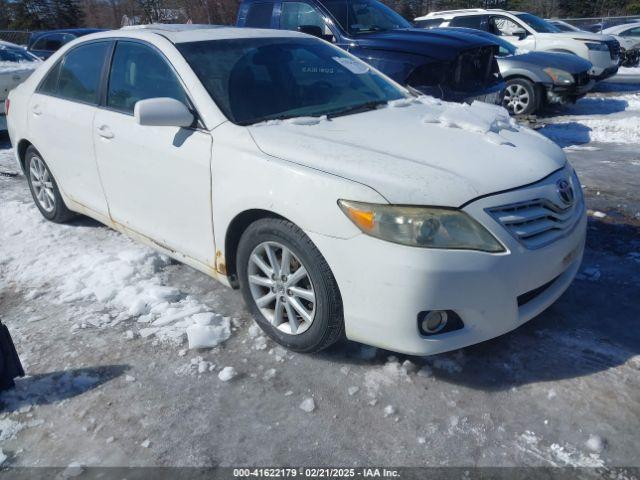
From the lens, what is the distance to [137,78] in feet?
11.5

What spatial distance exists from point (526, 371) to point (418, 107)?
1771mm

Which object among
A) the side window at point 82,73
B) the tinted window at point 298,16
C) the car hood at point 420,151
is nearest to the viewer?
the car hood at point 420,151

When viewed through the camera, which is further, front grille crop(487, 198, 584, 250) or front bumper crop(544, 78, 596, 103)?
front bumper crop(544, 78, 596, 103)

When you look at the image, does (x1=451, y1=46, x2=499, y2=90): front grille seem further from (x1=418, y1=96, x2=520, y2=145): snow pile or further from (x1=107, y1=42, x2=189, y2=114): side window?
(x1=107, y1=42, x2=189, y2=114): side window

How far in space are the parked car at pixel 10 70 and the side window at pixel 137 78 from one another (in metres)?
4.68

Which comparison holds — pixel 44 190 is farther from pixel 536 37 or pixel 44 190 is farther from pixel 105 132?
pixel 536 37

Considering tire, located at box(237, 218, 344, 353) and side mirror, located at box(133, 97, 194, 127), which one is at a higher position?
side mirror, located at box(133, 97, 194, 127)

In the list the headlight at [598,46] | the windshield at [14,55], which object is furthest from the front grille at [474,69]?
the windshield at [14,55]

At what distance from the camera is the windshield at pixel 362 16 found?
696 centimetres

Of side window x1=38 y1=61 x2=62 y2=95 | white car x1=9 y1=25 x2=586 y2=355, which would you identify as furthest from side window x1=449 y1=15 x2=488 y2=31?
side window x1=38 y1=61 x2=62 y2=95

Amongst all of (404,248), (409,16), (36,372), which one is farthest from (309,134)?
(409,16)

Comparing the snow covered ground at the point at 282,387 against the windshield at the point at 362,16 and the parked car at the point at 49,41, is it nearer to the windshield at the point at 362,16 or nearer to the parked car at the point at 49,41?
the windshield at the point at 362,16

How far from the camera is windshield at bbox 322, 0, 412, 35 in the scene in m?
6.96

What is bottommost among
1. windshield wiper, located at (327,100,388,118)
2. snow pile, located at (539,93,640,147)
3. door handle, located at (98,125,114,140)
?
snow pile, located at (539,93,640,147)
